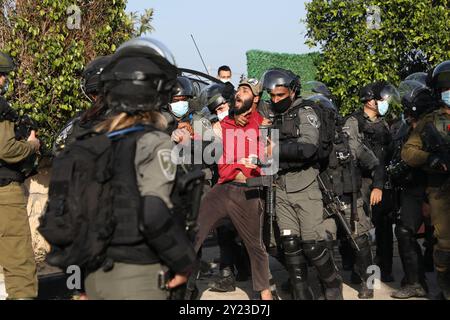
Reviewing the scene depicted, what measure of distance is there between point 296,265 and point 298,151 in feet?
3.04

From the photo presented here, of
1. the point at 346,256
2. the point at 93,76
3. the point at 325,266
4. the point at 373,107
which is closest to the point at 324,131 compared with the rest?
the point at 325,266

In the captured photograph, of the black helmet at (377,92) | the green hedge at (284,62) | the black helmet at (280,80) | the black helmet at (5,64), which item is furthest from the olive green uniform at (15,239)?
the green hedge at (284,62)

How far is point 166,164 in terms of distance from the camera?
3.74 m

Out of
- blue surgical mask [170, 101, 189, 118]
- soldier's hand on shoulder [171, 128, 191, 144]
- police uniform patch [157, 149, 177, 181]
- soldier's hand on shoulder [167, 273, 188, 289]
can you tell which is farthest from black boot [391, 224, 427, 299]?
police uniform patch [157, 149, 177, 181]

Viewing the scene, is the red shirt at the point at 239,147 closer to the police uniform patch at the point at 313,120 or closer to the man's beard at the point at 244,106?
the man's beard at the point at 244,106

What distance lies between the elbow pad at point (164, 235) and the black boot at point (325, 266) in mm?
2794

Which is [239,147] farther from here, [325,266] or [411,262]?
[411,262]

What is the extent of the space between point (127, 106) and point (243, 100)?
322 cm

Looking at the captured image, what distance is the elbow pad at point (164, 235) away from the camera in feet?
11.9

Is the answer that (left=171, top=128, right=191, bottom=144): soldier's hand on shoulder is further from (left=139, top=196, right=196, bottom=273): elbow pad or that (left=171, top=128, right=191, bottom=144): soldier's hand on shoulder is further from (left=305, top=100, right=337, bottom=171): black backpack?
(left=139, top=196, right=196, bottom=273): elbow pad

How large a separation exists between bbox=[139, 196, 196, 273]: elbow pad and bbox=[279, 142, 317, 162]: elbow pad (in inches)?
108

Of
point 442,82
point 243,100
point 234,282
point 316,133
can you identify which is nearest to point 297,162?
point 316,133

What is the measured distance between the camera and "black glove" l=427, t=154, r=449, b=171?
659cm
